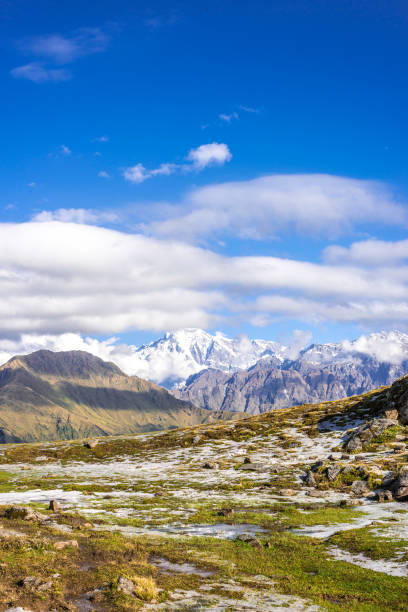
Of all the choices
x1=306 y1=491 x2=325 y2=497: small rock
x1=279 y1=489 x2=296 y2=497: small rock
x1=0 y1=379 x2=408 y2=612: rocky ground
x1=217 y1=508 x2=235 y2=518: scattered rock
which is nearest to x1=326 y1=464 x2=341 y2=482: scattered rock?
x1=0 y1=379 x2=408 y2=612: rocky ground

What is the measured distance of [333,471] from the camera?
48844 mm

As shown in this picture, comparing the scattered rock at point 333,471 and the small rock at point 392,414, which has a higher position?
the small rock at point 392,414

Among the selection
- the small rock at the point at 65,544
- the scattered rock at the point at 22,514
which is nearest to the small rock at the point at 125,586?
the small rock at the point at 65,544

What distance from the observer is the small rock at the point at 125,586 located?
1827cm

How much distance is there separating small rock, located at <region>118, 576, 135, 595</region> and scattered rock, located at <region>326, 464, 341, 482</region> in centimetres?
3460

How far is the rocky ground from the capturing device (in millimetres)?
18672

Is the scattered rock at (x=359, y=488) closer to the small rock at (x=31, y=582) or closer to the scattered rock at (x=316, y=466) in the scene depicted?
the scattered rock at (x=316, y=466)

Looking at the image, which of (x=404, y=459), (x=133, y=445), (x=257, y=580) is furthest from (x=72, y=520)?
(x=133, y=445)

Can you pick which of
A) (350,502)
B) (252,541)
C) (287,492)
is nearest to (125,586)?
(252,541)

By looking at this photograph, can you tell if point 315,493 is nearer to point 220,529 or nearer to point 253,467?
point 253,467

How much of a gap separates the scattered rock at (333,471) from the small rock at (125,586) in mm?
34596

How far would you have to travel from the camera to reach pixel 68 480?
56.4m

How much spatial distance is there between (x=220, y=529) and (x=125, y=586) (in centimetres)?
1487

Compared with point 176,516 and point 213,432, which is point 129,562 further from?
point 213,432
